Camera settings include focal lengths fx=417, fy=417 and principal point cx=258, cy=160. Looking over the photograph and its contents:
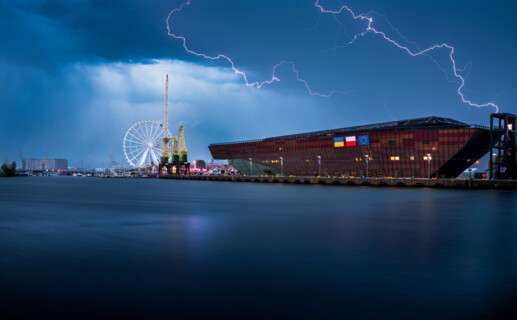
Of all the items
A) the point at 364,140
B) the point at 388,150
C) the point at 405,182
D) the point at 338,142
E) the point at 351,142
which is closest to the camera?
the point at 405,182

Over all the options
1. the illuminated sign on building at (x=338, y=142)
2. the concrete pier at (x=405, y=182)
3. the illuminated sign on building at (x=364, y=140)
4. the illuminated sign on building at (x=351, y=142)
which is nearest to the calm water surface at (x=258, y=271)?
the concrete pier at (x=405, y=182)

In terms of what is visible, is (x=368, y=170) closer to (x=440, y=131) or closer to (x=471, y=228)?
(x=440, y=131)

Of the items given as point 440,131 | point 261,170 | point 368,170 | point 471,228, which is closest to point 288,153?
point 261,170

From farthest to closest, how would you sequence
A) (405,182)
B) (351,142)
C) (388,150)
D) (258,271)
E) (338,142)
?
(338,142), (351,142), (388,150), (405,182), (258,271)

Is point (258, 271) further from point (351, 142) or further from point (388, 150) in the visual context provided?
point (351, 142)

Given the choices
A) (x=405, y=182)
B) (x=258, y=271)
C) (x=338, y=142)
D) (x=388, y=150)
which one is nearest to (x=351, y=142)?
(x=338, y=142)

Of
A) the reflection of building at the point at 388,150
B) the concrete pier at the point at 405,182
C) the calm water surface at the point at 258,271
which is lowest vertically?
the calm water surface at the point at 258,271

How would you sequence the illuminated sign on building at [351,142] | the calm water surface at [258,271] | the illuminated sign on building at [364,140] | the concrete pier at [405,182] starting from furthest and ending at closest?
the illuminated sign on building at [351,142] < the illuminated sign on building at [364,140] < the concrete pier at [405,182] < the calm water surface at [258,271]

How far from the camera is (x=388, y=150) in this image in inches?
4779

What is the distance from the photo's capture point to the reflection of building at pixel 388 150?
110750 mm

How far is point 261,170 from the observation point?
166125mm

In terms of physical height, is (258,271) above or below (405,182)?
below

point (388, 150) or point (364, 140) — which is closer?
point (388, 150)

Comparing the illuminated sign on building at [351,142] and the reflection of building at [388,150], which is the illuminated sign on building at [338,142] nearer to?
the reflection of building at [388,150]
